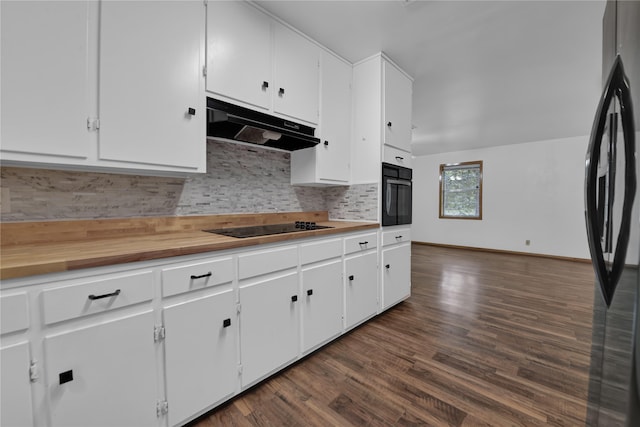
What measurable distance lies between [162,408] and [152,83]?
62.7 inches

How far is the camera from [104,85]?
4.08 ft

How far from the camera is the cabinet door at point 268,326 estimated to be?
1469mm

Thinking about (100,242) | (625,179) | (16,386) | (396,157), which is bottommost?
(16,386)

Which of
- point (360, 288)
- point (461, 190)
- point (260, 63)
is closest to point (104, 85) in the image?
point (260, 63)

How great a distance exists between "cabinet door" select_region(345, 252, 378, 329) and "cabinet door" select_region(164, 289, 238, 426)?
103cm

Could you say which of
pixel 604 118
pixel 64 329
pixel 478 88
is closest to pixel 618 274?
pixel 604 118

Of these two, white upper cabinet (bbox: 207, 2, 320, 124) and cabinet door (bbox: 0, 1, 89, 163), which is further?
white upper cabinet (bbox: 207, 2, 320, 124)

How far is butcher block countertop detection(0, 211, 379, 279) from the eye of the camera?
92 cm

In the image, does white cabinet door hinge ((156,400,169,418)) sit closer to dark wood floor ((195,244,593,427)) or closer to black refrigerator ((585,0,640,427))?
dark wood floor ((195,244,593,427))

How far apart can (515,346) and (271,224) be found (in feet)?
7.28

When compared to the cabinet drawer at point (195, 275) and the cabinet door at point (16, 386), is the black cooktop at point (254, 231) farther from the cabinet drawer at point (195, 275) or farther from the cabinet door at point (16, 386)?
the cabinet door at point (16, 386)

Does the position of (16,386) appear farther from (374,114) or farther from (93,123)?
(374,114)

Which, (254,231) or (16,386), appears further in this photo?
(254,231)

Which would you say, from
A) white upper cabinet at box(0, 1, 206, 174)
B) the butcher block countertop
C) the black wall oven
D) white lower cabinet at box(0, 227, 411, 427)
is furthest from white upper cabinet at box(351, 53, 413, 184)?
white upper cabinet at box(0, 1, 206, 174)
